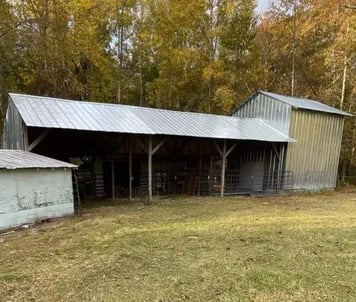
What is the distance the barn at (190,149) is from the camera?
12750mm

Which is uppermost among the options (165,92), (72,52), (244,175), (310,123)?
(72,52)

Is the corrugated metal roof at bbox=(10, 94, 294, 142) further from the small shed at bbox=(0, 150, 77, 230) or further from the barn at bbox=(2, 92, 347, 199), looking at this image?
the small shed at bbox=(0, 150, 77, 230)

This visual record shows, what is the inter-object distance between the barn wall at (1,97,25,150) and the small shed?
1027mm

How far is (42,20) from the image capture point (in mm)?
15789

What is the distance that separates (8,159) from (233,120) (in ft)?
34.0

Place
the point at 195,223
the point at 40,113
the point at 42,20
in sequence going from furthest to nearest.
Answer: the point at 42,20
the point at 40,113
the point at 195,223

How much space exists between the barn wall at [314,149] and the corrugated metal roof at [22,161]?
1048cm

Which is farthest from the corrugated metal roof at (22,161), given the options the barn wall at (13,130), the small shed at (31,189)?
the barn wall at (13,130)

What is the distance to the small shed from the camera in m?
7.71

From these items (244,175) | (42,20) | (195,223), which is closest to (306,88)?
(244,175)

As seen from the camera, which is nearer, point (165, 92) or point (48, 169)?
point (48, 169)

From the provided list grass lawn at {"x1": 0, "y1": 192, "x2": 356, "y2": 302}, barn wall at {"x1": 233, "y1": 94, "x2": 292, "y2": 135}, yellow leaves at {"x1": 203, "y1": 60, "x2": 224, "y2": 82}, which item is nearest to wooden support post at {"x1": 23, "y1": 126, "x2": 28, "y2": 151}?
grass lawn at {"x1": 0, "y1": 192, "x2": 356, "y2": 302}

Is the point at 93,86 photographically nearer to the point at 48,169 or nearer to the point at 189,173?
the point at 189,173

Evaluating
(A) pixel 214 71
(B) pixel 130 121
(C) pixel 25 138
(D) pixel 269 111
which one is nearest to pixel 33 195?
(C) pixel 25 138
